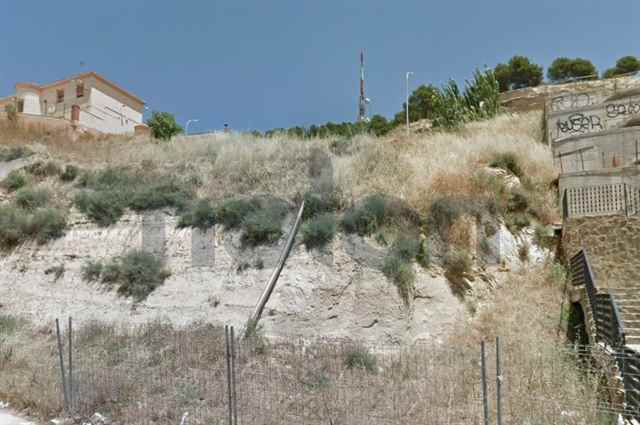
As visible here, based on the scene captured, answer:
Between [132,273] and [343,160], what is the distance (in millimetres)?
7123

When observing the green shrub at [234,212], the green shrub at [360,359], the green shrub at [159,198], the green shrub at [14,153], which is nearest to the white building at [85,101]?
the green shrub at [14,153]

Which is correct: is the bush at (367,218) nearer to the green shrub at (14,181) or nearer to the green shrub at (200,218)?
the green shrub at (200,218)

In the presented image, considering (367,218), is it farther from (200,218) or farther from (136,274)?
(136,274)

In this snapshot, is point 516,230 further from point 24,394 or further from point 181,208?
point 24,394

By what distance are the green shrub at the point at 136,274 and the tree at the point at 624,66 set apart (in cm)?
3735

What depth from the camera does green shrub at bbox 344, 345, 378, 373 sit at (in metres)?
6.54

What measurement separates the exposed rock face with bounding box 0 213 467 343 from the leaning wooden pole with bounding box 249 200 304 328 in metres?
0.16

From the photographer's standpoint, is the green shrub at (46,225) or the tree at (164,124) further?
the tree at (164,124)

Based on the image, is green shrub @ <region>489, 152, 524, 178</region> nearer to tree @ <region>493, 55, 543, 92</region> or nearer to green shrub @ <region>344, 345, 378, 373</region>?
green shrub @ <region>344, 345, 378, 373</region>

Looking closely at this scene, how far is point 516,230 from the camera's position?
10.4 metres

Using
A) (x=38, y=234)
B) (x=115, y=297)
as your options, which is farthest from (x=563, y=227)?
(x=38, y=234)

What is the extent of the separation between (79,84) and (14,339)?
1325 inches

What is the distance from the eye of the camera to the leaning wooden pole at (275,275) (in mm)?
8711

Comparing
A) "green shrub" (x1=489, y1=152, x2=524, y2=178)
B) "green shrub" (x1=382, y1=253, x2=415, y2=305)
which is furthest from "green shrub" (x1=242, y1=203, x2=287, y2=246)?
"green shrub" (x1=489, y1=152, x2=524, y2=178)
